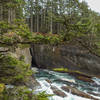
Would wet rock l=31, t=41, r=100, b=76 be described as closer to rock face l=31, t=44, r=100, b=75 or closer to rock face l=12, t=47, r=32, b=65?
rock face l=31, t=44, r=100, b=75

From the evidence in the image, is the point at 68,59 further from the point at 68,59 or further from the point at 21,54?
the point at 21,54

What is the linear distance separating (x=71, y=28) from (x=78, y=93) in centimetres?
888

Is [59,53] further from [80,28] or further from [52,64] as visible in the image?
[80,28]

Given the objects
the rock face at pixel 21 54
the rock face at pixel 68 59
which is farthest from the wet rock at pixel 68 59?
the rock face at pixel 21 54

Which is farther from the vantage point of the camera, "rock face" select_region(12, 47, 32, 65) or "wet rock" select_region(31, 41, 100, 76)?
"wet rock" select_region(31, 41, 100, 76)

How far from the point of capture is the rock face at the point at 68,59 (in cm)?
1772

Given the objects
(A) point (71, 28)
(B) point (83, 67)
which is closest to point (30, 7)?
(B) point (83, 67)

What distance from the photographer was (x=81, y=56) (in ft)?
60.7

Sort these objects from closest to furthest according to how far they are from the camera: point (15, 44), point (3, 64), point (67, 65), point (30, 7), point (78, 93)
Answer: point (15, 44) < point (3, 64) < point (78, 93) < point (67, 65) < point (30, 7)

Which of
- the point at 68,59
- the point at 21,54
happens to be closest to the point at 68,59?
the point at 68,59

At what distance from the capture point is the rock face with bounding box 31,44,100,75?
698 inches

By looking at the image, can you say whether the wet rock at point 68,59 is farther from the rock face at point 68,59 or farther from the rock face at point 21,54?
the rock face at point 21,54

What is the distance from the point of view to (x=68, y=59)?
774 inches

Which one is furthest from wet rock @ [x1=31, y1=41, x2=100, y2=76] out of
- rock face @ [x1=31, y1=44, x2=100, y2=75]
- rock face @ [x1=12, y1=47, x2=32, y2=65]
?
rock face @ [x1=12, y1=47, x2=32, y2=65]
